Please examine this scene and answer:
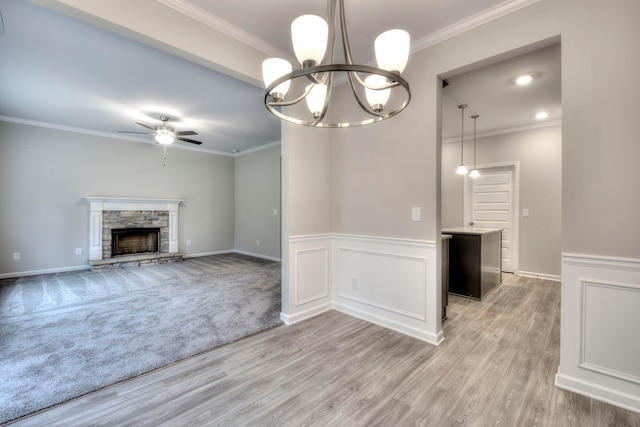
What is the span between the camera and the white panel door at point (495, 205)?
201 inches

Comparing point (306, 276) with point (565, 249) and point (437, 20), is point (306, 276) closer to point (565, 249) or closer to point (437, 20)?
point (565, 249)

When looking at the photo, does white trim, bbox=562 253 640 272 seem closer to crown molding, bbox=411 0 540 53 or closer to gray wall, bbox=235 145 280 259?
crown molding, bbox=411 0 540 53

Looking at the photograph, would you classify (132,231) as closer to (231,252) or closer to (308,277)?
(231,252)

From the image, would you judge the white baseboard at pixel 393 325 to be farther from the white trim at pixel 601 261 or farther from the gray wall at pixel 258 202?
the gray wall at pixel 258 202

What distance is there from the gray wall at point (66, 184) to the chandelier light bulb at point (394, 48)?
541cm

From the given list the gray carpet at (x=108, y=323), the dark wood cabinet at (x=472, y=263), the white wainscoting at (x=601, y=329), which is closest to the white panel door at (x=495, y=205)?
the dark wood cabinet at (x=472, y=263)

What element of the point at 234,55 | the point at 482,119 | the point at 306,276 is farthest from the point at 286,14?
the point at 482,119

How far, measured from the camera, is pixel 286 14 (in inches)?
87.0

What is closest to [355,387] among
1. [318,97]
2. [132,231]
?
[318,97]

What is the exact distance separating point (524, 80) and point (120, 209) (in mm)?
7157

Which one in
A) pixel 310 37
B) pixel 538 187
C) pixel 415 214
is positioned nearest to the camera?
pixel 310 37

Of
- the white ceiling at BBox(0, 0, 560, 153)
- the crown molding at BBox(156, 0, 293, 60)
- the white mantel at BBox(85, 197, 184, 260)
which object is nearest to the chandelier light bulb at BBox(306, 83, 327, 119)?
the white ceiling at BBox(0, 0, 560, 153)

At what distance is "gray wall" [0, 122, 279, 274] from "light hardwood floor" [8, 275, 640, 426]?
15.2ft

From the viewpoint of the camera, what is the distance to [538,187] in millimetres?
4773
